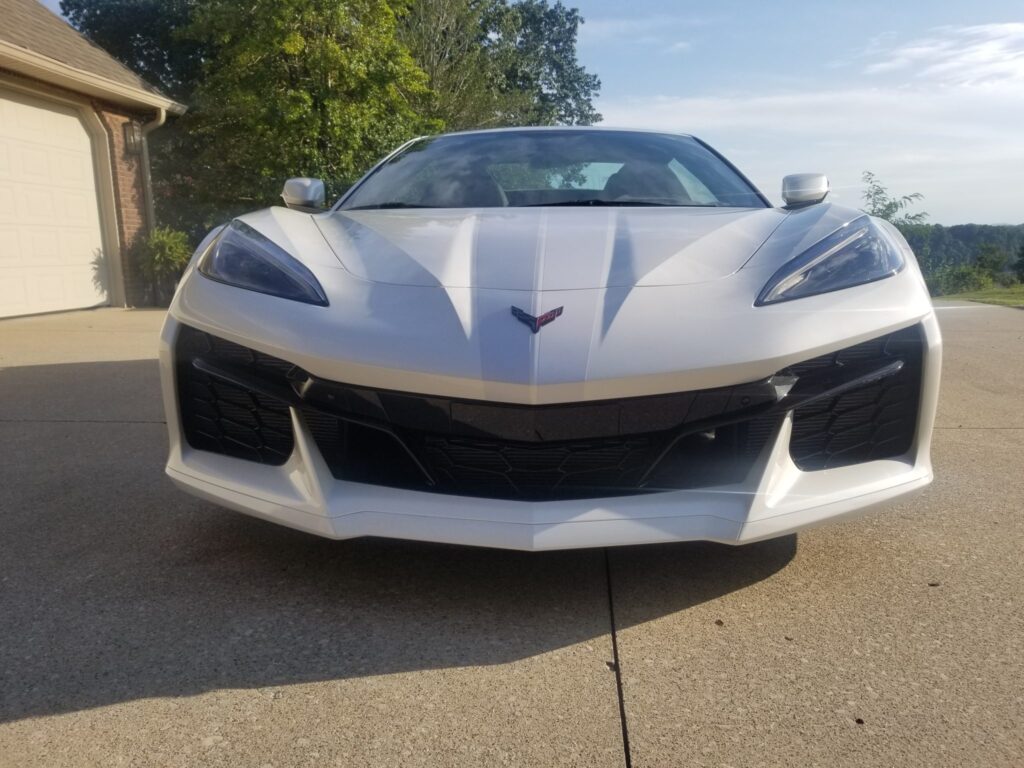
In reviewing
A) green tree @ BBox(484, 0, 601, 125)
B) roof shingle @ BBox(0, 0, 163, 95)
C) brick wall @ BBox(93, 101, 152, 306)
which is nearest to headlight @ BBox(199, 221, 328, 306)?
roof shingle @ BBox(0, 0, 163, 95)

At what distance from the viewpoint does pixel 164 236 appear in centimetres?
1045

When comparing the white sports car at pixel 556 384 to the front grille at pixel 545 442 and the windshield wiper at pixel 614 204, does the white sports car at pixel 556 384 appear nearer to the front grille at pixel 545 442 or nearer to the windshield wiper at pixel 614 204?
the front grille at pixel 545 442

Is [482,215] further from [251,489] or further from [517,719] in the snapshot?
[517,719]

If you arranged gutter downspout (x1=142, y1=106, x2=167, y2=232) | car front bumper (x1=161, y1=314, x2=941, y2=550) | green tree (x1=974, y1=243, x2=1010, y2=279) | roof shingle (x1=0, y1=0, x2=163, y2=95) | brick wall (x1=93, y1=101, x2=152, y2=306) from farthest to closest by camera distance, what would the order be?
1. green tree (x1=974, y1=243, x2=1010, y2=279)
2. gutter downspout (x1=142, y1=106, x2=167, y2=232)
3. brick wall (x1=93, y1=101, x2=152, y2=306)
4. roof shingle (x1=0, y1=0, x2=163, y2=95)
5. car front bumper (x1=161, y1=314, x2=941, y2=550)

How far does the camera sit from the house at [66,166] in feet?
27.3

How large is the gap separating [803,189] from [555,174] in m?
0.89

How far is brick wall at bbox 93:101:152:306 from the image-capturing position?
10047 mm

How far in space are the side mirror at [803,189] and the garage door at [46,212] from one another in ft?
24.7

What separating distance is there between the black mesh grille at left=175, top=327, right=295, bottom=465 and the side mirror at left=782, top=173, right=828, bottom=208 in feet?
6.14

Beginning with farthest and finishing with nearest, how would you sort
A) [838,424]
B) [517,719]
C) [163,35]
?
[163,35], [838,424], [517,719]

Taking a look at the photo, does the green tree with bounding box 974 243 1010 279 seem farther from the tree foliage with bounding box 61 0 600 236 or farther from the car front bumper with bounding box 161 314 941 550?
the car front bumper with bounding box 161 314 941 550

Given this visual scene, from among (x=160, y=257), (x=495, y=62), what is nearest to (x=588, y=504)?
(x=160, y=257)

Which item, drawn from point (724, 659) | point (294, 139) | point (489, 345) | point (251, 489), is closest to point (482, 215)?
point (489, 345)

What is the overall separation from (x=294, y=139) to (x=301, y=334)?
1338 cm
